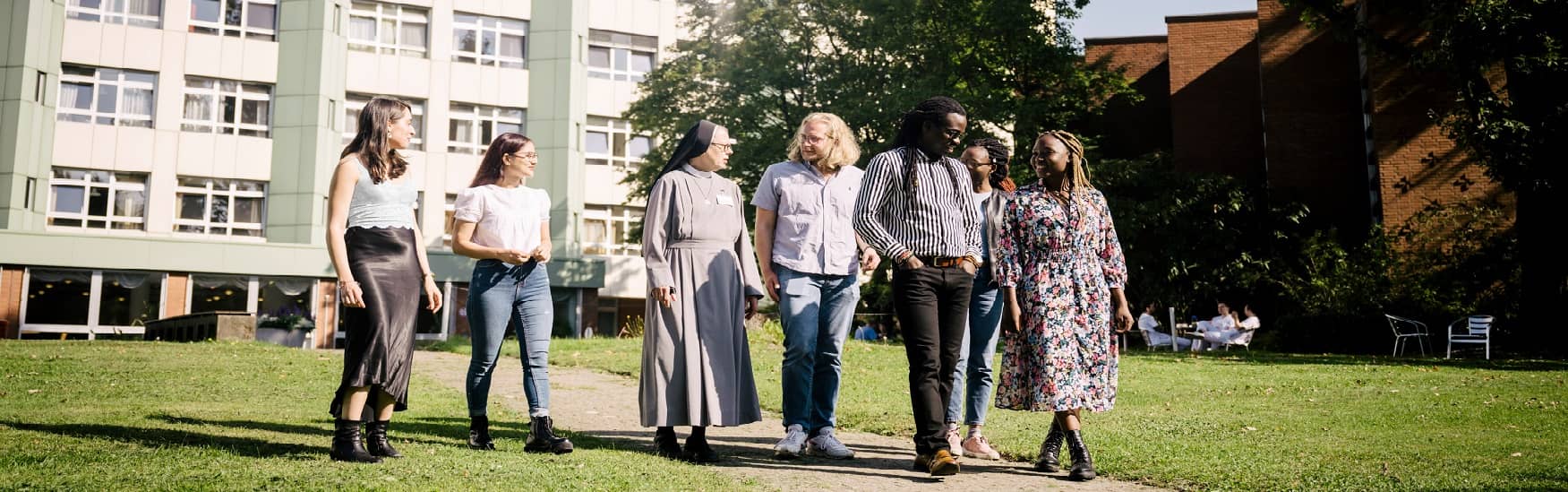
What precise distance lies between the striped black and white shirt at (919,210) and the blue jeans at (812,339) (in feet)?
1.87

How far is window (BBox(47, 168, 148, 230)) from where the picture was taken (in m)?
34.4

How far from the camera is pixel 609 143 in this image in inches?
1638

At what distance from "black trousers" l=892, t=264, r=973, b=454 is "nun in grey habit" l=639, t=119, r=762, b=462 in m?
1.02

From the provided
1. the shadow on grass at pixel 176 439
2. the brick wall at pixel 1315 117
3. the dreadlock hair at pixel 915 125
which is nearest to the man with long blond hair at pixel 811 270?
the dreadlock hair at pixel 915 125

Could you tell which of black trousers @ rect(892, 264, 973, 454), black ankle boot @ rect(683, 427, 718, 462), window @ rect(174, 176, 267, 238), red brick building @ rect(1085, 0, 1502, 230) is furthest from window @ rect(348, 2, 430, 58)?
black trousers @ rect(892, 264, 973, 454)

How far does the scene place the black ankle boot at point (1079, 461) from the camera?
5934 millimetres

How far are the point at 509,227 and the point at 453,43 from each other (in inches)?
1337

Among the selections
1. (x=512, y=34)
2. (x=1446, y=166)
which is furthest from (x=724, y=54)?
(x=1446, y=166)

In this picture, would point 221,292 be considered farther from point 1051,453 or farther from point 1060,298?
point 1060,298

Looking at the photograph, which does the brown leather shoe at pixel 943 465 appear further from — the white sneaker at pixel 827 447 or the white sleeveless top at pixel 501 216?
the white sleeveless top at pixel 501 216

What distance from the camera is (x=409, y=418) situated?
8344 millimetres

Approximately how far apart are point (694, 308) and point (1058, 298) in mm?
1937

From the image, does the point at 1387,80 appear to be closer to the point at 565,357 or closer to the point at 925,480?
the point at 565,357

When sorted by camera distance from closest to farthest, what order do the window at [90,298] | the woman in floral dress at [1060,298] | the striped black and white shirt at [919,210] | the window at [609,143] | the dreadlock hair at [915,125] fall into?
the woman in floral dress at [1060,298], the striped black and white shirt at [919,210], the dreadlock hair at [915,125], the window at [90,298], the window at [609,143]
